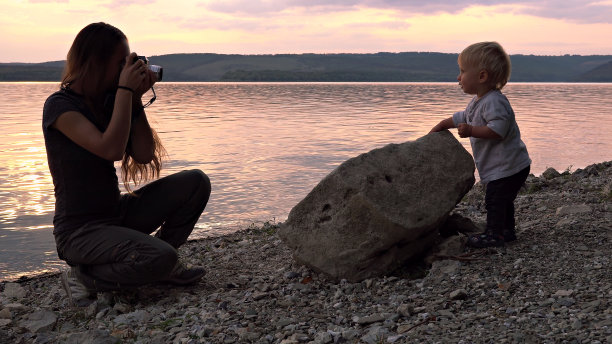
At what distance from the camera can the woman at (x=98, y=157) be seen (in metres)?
3.99

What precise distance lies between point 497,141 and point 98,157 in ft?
9.98

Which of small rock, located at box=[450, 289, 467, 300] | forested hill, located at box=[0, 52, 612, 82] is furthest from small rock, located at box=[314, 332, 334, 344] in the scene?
forested hill, located at box=[0, 52, 612, 82]

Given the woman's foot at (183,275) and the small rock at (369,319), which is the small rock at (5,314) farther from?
the small rock at (369,319)

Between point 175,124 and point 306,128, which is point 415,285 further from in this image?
point 175,124

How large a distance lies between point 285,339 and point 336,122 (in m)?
19.5

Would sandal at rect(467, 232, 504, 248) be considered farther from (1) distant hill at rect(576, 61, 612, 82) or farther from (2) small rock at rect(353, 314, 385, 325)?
(1) distant hill at rect(576, 61, 612, 82)

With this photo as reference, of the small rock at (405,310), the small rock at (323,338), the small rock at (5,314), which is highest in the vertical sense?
the small rock at (405,310)

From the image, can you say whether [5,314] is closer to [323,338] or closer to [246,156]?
[323,338]

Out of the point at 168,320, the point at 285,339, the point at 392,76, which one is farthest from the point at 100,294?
the point at 392,76

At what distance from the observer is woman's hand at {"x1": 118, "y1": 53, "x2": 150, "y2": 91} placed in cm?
404

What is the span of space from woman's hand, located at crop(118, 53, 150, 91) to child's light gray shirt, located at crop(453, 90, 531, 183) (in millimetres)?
2531

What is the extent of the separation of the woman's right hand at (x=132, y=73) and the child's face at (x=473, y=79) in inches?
97.1

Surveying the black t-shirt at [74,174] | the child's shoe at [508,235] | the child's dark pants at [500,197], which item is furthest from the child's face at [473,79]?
the black t-shirt at [74,174]

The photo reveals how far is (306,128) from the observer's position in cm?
2009
